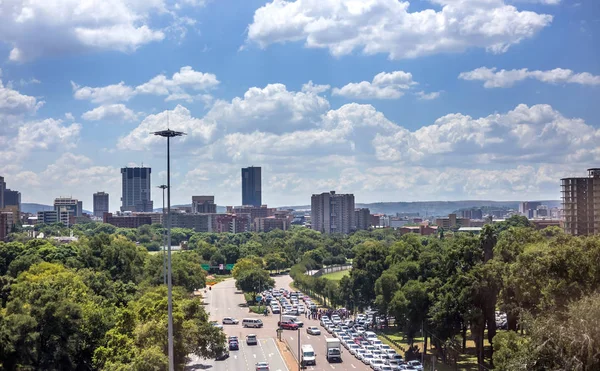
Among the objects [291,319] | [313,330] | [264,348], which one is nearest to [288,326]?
[291,319]

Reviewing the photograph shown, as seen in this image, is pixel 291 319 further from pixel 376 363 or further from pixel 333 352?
pixel 376 363

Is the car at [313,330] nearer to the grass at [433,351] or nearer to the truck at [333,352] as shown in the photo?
the grass at [433,351]

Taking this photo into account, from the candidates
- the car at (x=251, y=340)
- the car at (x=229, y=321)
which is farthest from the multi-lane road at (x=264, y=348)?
the car at (x=229, y=321)

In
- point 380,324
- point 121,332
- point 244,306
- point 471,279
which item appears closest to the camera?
point 121,332

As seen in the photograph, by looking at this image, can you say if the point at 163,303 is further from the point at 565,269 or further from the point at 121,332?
the point at 565,269

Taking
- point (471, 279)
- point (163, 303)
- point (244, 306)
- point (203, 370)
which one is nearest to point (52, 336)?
point (163, 303)

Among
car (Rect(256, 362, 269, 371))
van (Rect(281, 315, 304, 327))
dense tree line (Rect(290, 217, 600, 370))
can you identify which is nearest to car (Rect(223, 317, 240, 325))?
van (Rect(281, 315, 304, 327))

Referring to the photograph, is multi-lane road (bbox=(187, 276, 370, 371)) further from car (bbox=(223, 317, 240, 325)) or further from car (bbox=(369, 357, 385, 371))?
car (bbox=(223, 317, 240, 325))
